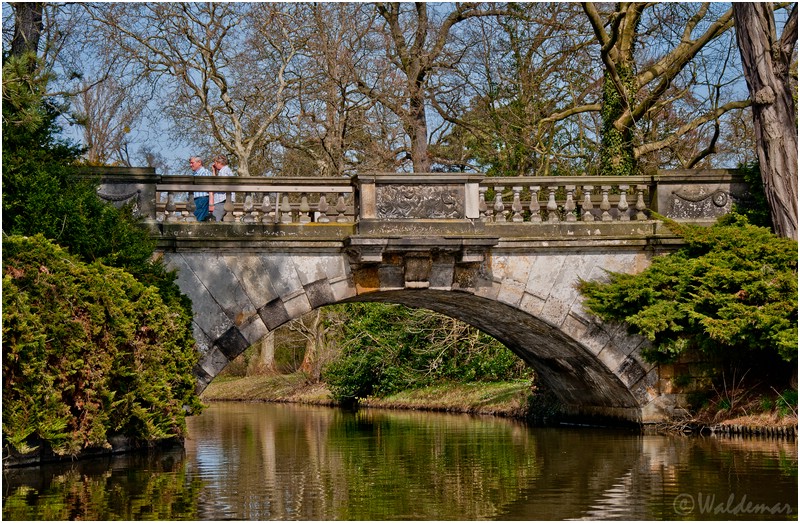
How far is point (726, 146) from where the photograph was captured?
25312mm

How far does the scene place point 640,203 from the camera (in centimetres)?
1554

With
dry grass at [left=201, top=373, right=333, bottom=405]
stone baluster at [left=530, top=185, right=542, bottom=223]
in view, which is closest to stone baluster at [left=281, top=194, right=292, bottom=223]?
stone baluster at [left=530, top=185, right=542, bottom=223]

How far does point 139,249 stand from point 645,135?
397 inches

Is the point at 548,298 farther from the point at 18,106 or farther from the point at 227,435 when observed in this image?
the point at 18,106

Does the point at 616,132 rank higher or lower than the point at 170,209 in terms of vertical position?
higher

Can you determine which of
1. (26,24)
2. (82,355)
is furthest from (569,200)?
(26,24)

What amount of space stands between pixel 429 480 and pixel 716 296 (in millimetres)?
5688

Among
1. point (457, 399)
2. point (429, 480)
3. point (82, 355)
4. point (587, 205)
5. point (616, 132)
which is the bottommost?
point (429, 480)

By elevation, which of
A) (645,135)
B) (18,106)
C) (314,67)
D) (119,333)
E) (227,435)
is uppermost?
(314,67)

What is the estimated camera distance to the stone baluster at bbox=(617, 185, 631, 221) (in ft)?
50.7

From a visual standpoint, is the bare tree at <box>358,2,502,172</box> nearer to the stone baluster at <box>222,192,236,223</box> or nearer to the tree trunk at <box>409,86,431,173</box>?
the tree trunk at <box>409,86,431,173</box>

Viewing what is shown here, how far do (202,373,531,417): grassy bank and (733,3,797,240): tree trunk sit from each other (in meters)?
6.86

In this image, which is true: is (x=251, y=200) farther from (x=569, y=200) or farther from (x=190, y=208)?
(x=569, y=200)

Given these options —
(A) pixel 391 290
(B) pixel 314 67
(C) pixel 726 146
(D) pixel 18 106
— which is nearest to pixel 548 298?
(A) pixel 391 290
